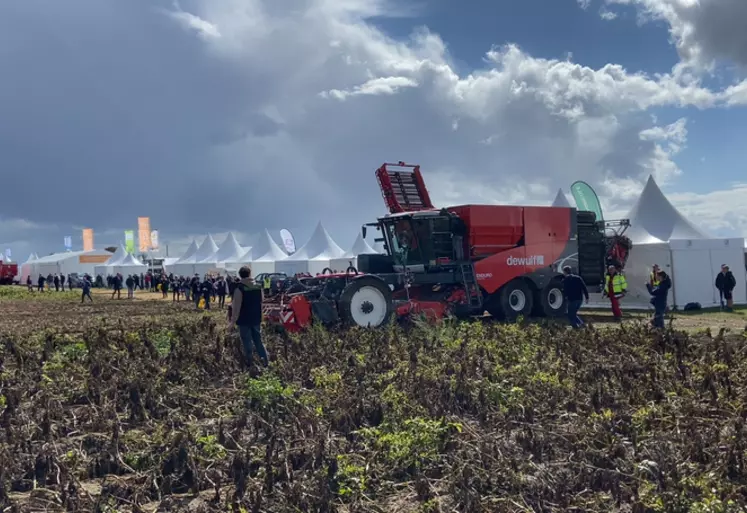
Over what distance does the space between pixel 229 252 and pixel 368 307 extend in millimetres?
38652

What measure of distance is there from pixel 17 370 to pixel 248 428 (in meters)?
3.68

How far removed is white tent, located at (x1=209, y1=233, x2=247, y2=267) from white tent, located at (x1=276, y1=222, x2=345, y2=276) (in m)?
6.37

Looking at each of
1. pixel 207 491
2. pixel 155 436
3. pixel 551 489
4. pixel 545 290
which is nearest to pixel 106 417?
pixel 155 436

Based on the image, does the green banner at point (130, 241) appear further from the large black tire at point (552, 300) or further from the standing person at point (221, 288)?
the large black tire at point (552, 300)

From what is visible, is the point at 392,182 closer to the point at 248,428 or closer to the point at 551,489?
the point at 248,428

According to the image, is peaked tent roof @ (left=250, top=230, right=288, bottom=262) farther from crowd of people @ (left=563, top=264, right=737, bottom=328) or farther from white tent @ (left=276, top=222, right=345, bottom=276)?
crowd of people @ (left=563, top=264, right=737, bottom=328)

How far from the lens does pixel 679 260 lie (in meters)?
19.6

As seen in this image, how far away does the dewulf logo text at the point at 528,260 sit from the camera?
1509cm

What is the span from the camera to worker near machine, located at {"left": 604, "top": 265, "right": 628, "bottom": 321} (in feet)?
54.3

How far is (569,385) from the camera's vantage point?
23.6 feet

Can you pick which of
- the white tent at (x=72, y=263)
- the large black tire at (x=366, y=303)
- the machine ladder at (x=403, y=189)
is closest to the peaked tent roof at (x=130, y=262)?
the white tent at (x=72, y=263)

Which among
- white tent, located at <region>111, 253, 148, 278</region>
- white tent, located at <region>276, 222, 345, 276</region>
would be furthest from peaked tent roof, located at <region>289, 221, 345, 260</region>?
white tent, located at <region>111, 253, 148, 278</region>

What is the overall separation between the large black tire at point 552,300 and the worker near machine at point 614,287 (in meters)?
1.26

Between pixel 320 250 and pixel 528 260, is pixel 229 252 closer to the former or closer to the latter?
pixel 320 250
